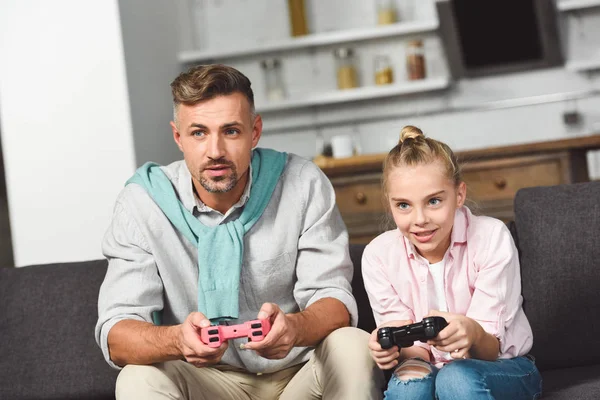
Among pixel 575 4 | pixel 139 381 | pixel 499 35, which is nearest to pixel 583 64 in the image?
pixel 575 4

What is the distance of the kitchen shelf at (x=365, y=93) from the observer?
14.3 ft

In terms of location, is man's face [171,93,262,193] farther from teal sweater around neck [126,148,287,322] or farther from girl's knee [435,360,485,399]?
girl's knee [435,360,485,399]

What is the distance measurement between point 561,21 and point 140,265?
10.2 feet

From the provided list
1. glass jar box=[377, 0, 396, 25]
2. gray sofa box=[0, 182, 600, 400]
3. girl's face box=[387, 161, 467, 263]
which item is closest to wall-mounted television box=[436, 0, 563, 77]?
glass jar box=[377, 0, 396, 25]

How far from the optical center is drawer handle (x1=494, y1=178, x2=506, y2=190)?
3672 millimetres

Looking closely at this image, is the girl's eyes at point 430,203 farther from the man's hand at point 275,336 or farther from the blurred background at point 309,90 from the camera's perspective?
the blurred background at point 309,90

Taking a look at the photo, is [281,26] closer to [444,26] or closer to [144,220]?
[444,26]

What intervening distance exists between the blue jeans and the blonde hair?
38cm

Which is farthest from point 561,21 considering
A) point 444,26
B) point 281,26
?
point 281,26

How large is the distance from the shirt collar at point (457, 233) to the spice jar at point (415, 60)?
8.60ft

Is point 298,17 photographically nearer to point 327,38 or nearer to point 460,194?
point 327,38

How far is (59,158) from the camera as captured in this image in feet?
11.8

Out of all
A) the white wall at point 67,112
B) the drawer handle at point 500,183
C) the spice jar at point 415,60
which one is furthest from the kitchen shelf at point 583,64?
the white wall at point 67,112

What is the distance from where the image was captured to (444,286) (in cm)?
183
